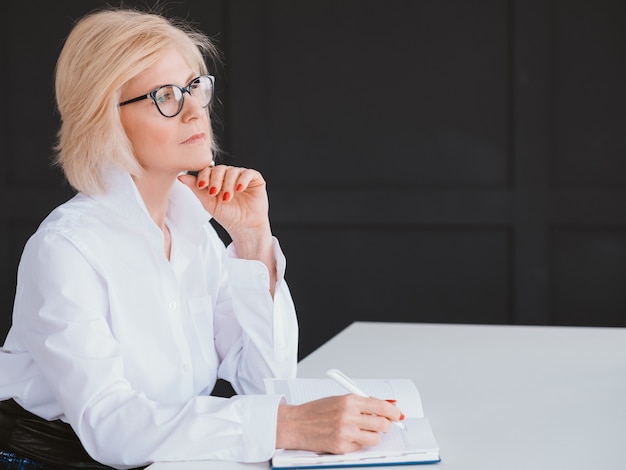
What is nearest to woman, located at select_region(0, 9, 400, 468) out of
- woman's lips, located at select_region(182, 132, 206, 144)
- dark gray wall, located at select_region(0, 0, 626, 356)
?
woman's lips, located at select_region(182, 132, 206, 144)

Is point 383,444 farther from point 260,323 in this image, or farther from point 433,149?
point 433,149

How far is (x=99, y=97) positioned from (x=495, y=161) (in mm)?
2928

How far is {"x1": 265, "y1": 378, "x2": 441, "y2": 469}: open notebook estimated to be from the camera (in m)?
1.33

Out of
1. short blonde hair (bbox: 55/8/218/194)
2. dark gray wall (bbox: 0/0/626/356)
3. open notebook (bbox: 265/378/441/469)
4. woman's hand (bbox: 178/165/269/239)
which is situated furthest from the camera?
dark gray wall (bbox: 0/0/626/356)

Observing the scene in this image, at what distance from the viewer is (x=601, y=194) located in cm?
425

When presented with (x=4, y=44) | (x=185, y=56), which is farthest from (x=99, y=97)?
(x=4, y=44)

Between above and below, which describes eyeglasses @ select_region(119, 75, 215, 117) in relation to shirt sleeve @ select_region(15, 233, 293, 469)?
above

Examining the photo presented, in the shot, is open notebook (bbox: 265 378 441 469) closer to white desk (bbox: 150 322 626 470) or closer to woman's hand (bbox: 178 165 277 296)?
white desk (bbox: 150 322 626 470)

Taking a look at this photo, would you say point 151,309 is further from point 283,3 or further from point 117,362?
point 283,3

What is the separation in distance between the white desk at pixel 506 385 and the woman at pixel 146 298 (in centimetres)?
10

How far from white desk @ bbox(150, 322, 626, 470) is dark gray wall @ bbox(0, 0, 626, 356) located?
6.18ft

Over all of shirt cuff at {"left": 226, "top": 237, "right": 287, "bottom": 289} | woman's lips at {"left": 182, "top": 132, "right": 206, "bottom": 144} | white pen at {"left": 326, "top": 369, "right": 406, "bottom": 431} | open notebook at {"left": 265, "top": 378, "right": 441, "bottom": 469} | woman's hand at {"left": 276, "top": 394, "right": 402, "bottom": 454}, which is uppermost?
woman's lips at {"left": 182, "top": 132, "right": 206, "bottom": 144}

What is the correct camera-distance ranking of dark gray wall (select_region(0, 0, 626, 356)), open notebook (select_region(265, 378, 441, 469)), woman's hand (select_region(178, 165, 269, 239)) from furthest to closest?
dark gray wall (select_region(0, 0, 626, 356)) < woman's hand (select_region(178, 165, 269, 239)) < open notebook (select_region(265, 378, 441, 469))

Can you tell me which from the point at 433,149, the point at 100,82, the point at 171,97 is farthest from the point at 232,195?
the point at 433,149
